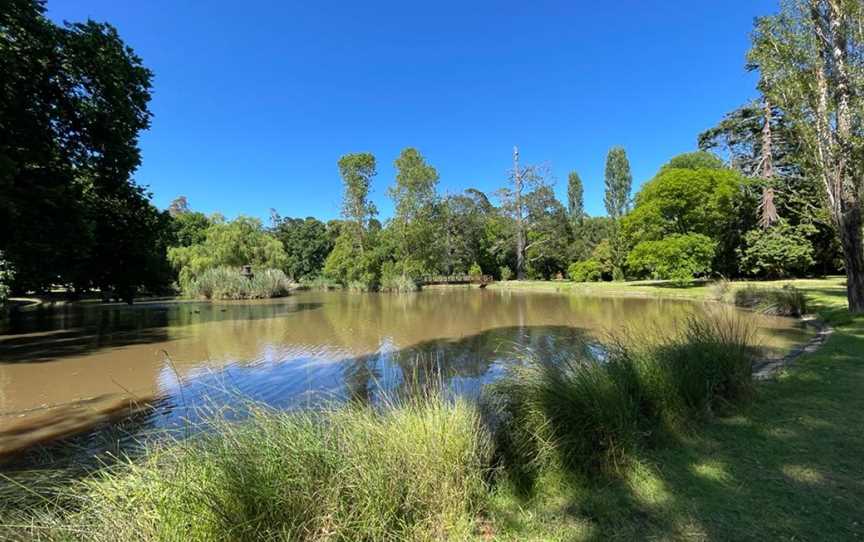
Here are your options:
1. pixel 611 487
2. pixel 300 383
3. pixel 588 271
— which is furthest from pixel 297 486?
pixel 588 271

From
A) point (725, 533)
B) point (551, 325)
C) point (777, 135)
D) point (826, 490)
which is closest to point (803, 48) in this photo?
point (551, 325)

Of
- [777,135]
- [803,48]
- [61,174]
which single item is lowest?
[61,174]

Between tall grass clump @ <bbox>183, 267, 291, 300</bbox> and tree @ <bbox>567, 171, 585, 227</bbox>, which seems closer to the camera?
tall grass clump @ <bbox>183, 267, 291, 300</bbox>

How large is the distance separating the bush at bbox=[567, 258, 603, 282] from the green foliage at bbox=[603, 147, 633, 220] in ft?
46.5

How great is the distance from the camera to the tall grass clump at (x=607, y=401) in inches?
125

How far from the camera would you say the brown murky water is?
6371 millimetres

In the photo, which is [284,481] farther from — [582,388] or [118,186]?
[118,186]

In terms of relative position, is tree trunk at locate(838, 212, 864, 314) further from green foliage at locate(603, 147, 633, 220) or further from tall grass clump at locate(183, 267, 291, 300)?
green foliage at locate(603, 147, 633, 220)

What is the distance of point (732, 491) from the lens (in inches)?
108

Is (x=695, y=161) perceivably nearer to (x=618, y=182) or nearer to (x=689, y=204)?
(x=618, y=182)

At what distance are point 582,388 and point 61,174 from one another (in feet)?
48.3

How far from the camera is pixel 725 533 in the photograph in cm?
233

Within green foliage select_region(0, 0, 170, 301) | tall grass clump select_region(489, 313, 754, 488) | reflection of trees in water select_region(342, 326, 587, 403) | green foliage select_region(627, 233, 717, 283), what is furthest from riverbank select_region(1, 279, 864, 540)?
green foliage select_region(627, 233, 717, 283)

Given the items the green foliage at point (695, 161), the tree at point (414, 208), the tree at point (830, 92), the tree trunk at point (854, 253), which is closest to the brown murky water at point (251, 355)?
the tree trunk at point (854, 253)
